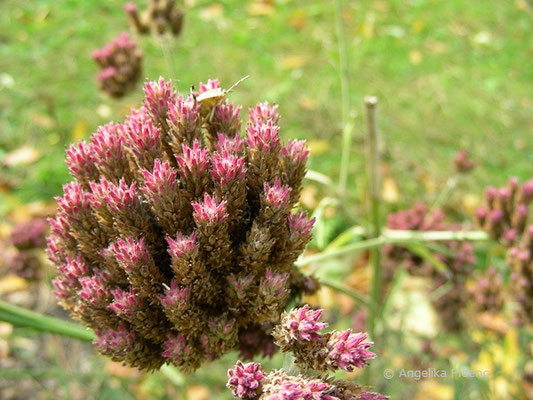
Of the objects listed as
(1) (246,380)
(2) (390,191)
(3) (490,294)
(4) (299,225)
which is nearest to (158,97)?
(4) (299,225)

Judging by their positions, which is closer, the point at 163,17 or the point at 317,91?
the point at 163,17

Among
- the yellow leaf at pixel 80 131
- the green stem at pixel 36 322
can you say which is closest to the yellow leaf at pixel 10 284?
the yellow leaf at pixel 80 131

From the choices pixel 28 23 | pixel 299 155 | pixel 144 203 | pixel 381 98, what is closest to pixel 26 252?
pixel 144 203

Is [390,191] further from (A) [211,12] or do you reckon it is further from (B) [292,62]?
(A) [211,12]

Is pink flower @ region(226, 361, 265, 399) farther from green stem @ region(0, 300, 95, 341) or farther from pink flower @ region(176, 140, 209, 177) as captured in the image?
green stem @ region(0, 300, 95, 341)

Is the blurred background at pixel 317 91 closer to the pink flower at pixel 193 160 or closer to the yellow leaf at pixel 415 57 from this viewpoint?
the yellow leaf at pixel 415 57

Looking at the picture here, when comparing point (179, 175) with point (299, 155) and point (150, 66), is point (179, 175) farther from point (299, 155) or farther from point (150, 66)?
point (150, 66)

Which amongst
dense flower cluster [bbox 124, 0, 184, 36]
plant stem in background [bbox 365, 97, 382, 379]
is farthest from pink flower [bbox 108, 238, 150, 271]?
dense flower cluster [bbox 124, 0, 184, 36]
